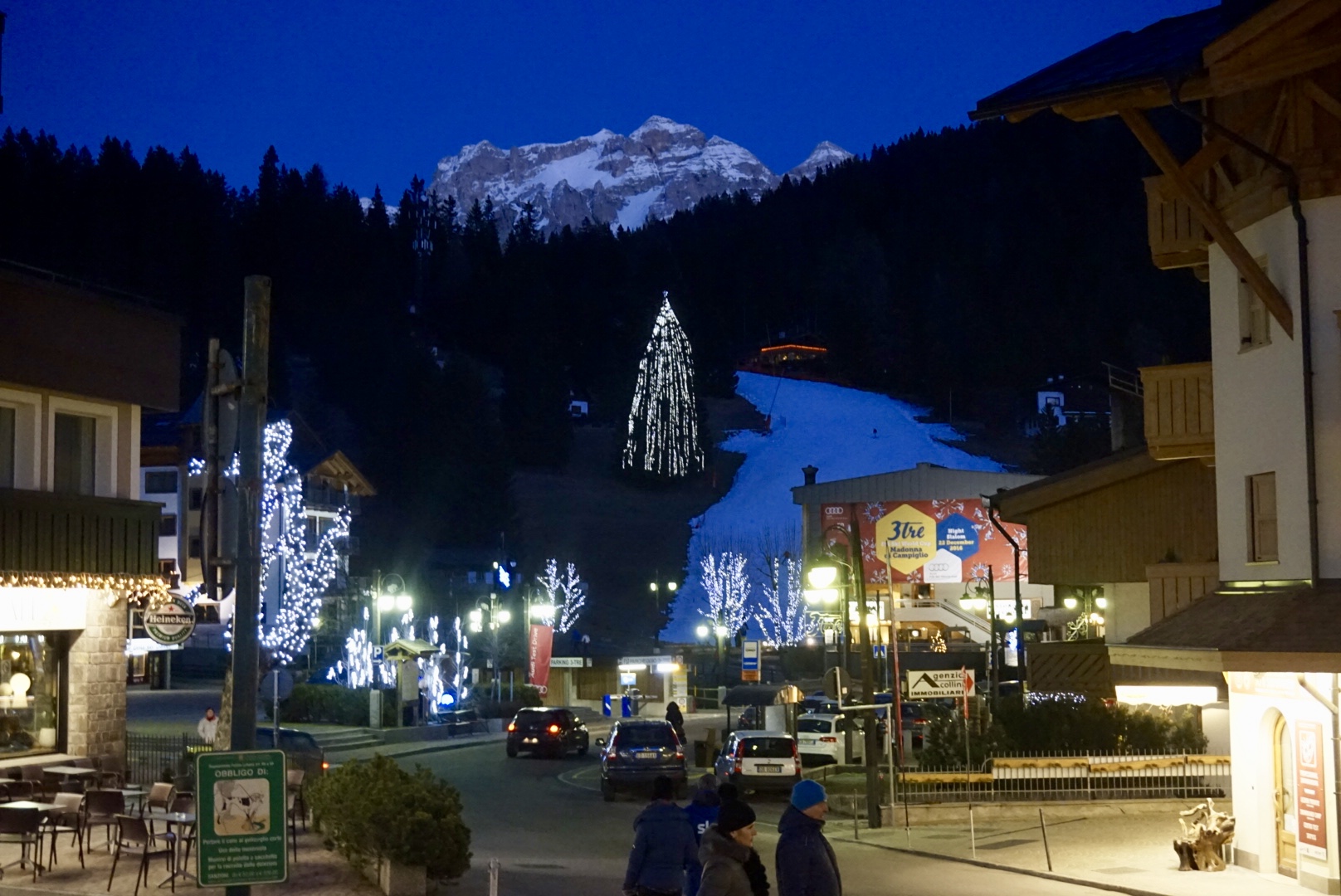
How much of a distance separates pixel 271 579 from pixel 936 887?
90.9 feet

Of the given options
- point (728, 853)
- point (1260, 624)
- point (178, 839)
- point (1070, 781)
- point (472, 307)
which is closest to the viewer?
point (728, 853)

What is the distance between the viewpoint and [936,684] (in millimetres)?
26500

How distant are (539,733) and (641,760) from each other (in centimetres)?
1120

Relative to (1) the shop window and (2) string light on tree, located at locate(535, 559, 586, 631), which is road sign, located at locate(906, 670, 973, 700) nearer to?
(1) the shop window

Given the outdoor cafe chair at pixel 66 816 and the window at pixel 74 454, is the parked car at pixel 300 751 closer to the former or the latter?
the outdoor cafe chair at pixel 66 816

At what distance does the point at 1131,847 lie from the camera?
2180 cm

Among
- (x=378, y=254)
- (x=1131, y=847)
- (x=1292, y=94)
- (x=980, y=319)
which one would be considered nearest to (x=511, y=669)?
(x=1131, y=847)

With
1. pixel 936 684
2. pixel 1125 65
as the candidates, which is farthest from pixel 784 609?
pixel 1125 65

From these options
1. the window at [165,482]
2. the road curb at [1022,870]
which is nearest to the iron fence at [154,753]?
the road curb at [1022,870]

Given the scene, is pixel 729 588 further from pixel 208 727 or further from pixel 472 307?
pixel 472 307

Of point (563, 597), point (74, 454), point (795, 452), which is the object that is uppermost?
point (795, 452)

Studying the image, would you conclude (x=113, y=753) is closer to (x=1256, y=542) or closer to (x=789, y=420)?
(x=1256, y=542)

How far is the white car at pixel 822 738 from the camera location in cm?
3700

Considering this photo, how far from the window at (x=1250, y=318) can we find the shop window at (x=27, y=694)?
18.8 m
